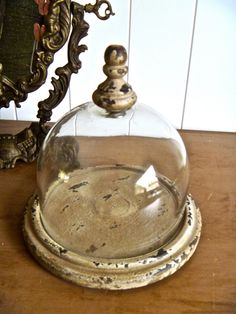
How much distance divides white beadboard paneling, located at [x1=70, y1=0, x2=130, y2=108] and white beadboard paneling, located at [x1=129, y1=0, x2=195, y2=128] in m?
0.02

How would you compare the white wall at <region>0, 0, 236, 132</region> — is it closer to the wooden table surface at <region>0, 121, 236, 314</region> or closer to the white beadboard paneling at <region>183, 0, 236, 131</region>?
the white beadboard paneling at <region>183, 0, 236, 131</region>

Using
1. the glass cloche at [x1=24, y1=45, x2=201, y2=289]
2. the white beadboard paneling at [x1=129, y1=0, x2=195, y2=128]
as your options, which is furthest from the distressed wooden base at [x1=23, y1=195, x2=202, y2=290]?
the white beadboard paneling at [x1=129, y1=0, x2=195, y2=128]

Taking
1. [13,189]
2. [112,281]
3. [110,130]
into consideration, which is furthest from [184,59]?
[112,281]

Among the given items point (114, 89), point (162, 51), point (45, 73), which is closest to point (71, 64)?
point (45, 73)

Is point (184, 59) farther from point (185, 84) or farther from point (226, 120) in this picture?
point (226, 120)

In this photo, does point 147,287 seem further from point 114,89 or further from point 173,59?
point 173,59

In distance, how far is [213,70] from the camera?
0.97 meters

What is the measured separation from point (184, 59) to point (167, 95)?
9 cm

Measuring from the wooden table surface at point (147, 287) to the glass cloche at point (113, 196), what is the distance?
0.05 ft

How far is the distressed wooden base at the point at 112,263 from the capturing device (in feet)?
1.72

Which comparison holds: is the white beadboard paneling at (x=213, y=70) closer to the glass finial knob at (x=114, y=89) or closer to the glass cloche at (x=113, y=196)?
the glass cloche at (x=113, y=196)

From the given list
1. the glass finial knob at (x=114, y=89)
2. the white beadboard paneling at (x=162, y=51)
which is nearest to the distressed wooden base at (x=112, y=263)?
the glass finial knob at (x=114, y=89)

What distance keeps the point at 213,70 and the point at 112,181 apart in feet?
1.37

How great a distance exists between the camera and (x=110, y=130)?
0.69 metres
